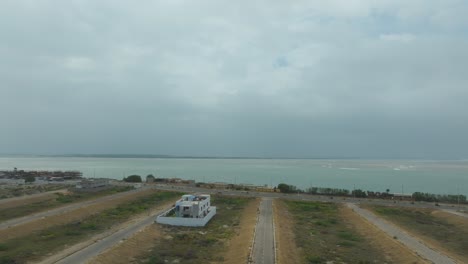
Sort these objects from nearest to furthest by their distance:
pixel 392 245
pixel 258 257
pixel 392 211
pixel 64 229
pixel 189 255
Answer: pixel 258 257 < pixel 189 255 < pixel 392 245 < pixel 64 229 < pixel 392 211

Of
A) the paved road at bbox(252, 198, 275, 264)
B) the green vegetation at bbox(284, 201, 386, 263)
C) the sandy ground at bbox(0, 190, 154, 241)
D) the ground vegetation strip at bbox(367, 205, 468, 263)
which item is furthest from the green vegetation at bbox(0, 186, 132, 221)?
the ground vegetation strip at bbox(367, 205, 468, 263)

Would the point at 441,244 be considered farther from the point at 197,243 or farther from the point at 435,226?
the point at 197,243

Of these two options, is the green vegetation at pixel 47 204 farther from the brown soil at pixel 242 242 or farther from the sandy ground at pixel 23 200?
the brown soil at pixel 242 242

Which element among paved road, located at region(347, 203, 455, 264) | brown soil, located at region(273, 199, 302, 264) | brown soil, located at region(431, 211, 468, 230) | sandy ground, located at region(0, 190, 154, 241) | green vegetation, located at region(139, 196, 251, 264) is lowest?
green vegetation, located at region(139, 196, 251, 264)

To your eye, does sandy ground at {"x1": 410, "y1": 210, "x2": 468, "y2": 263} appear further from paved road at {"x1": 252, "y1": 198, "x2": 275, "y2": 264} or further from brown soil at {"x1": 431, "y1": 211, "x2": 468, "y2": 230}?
paved road at {"x1": 252, "y1": 198, "x2": 275, "y2": 264}

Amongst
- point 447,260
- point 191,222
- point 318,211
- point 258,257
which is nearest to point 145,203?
point 191,222

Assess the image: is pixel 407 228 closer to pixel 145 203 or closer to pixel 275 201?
pixel 275 201

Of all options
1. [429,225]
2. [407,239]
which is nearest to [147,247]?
[407,239]
